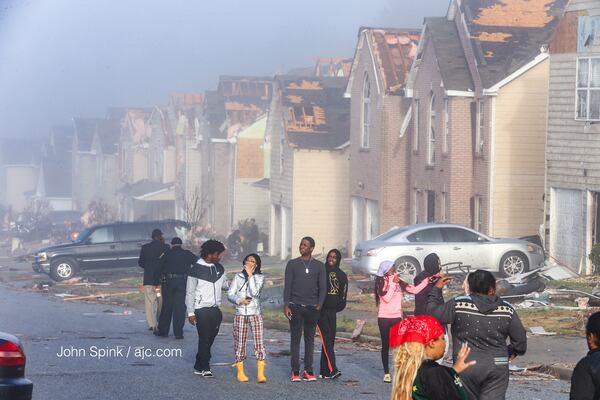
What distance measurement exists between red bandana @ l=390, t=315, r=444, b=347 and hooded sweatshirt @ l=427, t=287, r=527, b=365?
2.67 metres

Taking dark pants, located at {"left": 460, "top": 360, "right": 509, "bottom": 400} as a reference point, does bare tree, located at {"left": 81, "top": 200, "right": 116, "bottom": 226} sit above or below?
above

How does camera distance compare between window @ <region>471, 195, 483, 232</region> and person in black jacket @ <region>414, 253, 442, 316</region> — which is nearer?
person in black jacket @ <region>414, 253, 442, 316</region>

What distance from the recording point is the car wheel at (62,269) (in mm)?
37000

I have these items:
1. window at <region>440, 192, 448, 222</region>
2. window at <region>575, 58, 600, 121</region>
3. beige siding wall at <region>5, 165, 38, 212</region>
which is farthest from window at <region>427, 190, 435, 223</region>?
beige siding wall at <region>5, 165, 38, 212</region>

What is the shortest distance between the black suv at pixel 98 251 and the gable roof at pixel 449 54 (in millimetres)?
10404

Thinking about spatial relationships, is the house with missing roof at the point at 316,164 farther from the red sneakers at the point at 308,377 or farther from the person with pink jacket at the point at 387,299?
the red sneakers at the point at 308,377

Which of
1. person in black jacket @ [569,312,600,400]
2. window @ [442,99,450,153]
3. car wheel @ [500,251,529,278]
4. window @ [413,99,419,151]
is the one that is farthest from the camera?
window @ [413,99,419,151]

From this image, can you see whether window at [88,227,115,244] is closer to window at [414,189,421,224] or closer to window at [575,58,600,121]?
window at [414,189,421,224]

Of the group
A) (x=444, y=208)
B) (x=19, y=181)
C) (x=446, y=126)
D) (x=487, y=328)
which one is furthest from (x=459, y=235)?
(x=19, y=181)

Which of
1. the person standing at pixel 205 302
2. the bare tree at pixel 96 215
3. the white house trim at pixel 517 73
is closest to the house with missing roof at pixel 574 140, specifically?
the white house trim at pixel 517 73

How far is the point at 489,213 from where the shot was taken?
32531mm

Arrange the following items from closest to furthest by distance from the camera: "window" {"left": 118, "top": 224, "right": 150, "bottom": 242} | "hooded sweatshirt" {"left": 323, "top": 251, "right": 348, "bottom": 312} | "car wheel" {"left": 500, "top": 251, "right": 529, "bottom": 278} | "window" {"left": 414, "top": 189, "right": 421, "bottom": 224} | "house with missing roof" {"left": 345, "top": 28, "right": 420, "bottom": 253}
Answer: "hooded sweatshirt" {"left": 323, "top": 251, "right": 348, "bottom": 312} < "car wheel" {"left": 500, "top": 251, "right": 529, "bottom": 278} < "window" {"left": 414, "top": 189, "right": 421, "bottom": 224} < "window" {"left": 118, "top": 224, "right": 150, "bottom": 242} < "house with missing roof" {"left": 345, "top": 28, "right": 420, "bottom": 253}

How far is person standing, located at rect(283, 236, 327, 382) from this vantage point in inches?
561

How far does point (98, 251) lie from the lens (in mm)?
37438
